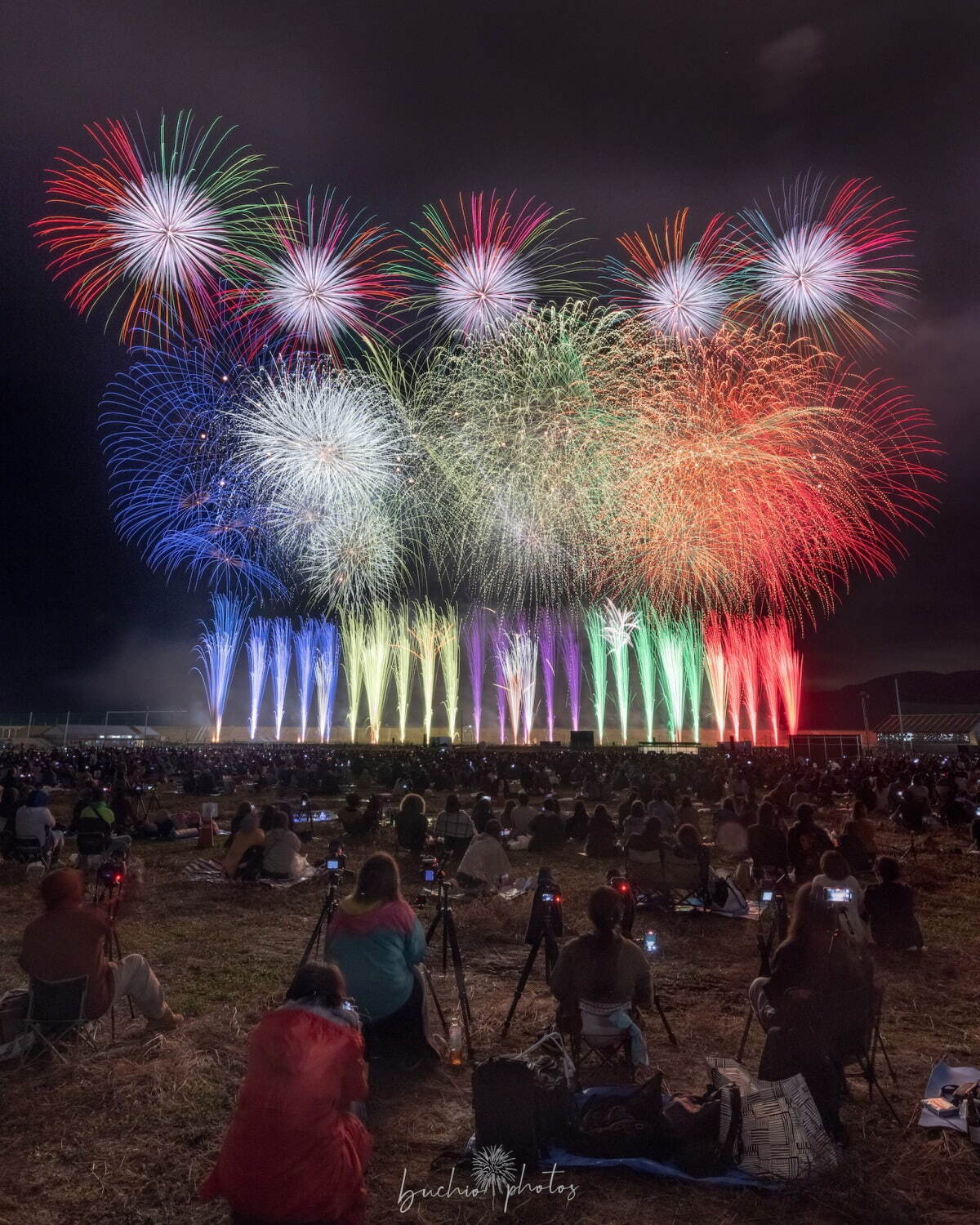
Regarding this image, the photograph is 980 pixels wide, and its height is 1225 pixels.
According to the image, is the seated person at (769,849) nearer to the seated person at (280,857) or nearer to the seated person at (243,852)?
the seated person at (280,857)

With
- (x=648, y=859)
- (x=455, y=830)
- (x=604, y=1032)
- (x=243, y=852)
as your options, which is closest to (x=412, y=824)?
(x=455, y=830)

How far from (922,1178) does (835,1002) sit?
34.5 inches

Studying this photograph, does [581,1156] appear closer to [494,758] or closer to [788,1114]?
[788,1114]

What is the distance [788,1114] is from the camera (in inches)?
160

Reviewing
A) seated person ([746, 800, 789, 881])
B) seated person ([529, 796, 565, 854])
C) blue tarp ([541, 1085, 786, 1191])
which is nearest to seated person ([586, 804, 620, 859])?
seated person ([529, 796, 565, 854])

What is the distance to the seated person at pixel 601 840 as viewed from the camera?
13750 millimetres

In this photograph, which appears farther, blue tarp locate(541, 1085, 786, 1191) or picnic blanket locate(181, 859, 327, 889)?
picnic blanket locate(181, 859, 327, 889)

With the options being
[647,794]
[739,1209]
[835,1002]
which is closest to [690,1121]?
[739,1209]

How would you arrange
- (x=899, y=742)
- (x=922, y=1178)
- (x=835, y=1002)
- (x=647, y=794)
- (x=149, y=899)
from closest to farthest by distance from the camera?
(x=922, y=1178) < (x=835, y=1002) < (x=149, y=899) < (x=647, y=794) < (x=899, y=742)

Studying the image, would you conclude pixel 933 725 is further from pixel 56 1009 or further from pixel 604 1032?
pixel 56 1009

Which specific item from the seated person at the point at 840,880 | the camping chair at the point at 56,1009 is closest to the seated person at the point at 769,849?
the seated person at the point at 840,880

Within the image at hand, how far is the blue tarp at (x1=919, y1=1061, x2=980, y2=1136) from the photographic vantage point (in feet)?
14.5

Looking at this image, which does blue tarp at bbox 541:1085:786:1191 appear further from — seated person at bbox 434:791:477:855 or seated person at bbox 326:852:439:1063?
seated person at bbox 434:791:477:855

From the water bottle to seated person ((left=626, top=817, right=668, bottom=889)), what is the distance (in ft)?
16.1
